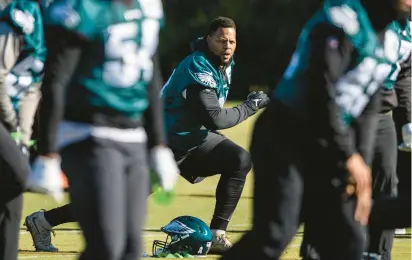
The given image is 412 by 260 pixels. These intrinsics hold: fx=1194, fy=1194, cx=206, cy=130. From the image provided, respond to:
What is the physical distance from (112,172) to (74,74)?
465 millimetres

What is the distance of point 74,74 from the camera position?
17.1 ft

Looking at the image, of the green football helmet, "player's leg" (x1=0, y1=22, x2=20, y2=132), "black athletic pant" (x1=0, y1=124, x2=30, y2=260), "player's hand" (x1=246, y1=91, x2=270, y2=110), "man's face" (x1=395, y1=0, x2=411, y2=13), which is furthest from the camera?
"player's hand" (x1=246, y1=91, x2=270, y2=110)

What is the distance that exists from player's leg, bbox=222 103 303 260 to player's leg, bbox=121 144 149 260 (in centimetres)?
61

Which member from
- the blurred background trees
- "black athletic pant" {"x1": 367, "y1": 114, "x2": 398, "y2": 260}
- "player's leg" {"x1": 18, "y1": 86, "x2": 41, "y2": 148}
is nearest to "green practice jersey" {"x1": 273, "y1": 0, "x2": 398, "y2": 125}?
"black athletic pant" {"x1": 367, "y1": 114, "x2": 398, "y2": 260}

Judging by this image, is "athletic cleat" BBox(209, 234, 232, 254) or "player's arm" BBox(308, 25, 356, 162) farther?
"athletic cleat" BBox(209, 234, 232, 254)

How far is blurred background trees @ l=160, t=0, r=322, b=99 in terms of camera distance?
107 ft

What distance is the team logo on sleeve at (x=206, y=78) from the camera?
29.1 ft

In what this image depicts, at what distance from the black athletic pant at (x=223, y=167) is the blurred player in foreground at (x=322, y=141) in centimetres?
323

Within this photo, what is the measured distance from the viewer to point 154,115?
5488 mm

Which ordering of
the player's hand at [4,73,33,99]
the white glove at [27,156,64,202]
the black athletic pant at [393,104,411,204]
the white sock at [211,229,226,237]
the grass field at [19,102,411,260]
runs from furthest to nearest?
the white sock at [211,229,226,237]
the grass field at [19,102,411,260]
the black athletic pant at [393,104,411,204]
the player's hand at [4,73,33,99]
the white glove at [27,156,64,202]

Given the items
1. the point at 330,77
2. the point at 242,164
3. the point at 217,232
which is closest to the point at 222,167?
the point at 242,164

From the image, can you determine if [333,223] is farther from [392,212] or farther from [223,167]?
[223,167]

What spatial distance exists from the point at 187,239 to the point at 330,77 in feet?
11.2

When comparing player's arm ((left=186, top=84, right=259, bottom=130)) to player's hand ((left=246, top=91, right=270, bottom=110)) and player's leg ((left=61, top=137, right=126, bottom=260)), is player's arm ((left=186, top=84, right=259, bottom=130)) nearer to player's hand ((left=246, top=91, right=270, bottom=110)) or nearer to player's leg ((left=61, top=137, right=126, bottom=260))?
player's hand ((left=246, top=91, right=270, bottom=110))
